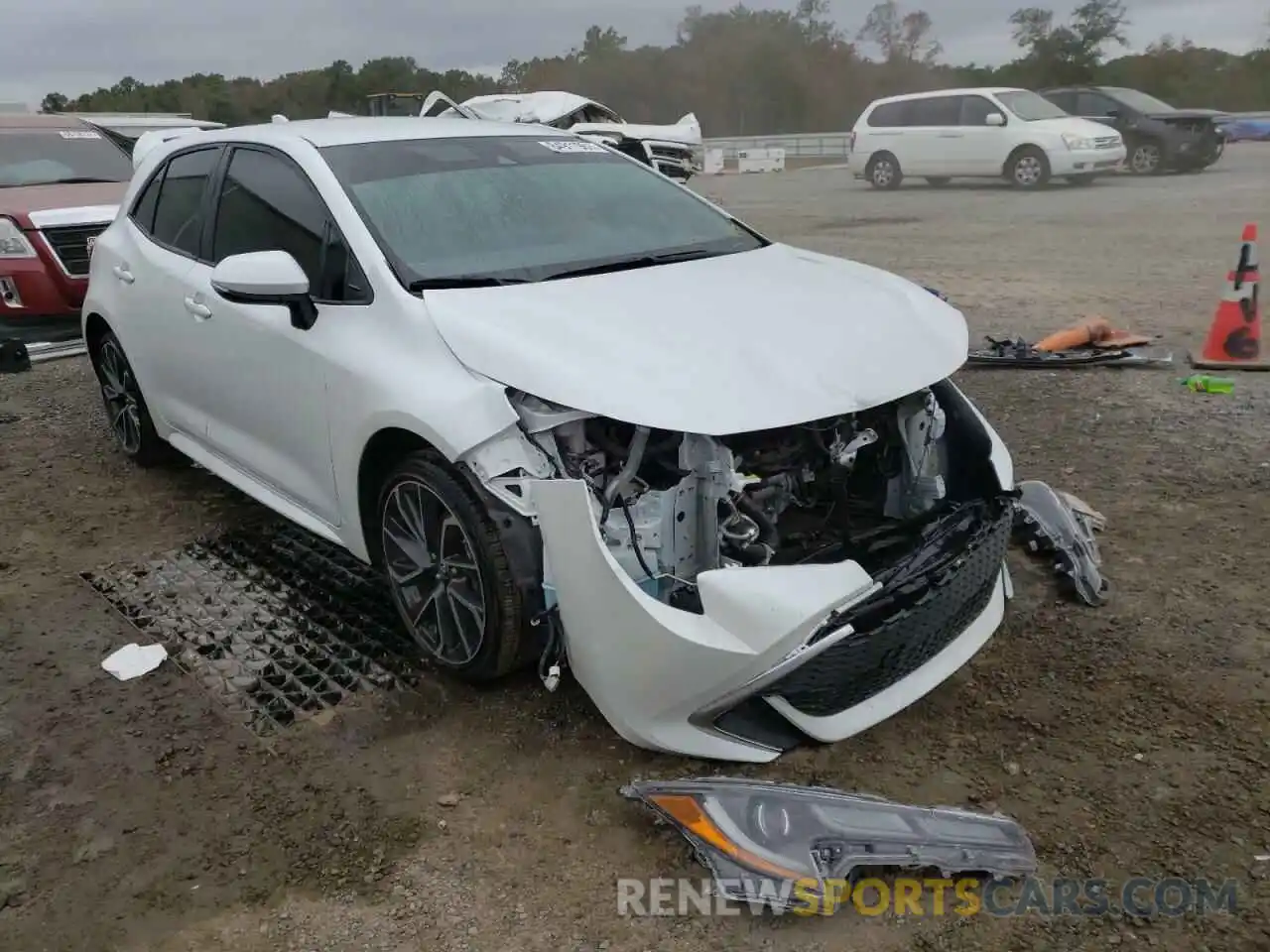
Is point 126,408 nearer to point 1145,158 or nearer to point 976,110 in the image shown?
point 976,110

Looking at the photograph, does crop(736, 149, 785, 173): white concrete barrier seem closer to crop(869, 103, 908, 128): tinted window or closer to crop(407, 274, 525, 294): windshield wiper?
crop(869, 103, 908, 128): tinted window

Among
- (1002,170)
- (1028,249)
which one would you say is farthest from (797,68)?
(1028,249)

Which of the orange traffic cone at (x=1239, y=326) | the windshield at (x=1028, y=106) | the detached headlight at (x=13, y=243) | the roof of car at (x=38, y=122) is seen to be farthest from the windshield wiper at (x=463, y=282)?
the windshield at (x=1028, y=106)

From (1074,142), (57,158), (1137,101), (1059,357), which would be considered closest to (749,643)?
(1059,357)

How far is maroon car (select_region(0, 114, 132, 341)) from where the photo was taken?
24.5ft

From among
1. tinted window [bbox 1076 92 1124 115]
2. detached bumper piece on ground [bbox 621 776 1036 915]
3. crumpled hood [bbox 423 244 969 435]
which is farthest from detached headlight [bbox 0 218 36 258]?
tinted window [bbox 1076 92 1124 115]

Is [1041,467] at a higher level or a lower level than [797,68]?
lower

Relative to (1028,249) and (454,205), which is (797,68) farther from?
(454,205)

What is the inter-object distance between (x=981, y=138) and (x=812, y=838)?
1672cm

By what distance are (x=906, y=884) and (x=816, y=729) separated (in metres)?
0.44

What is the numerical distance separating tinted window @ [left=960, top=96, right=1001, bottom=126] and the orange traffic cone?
11.3 meters

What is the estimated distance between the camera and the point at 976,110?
55.2 feet

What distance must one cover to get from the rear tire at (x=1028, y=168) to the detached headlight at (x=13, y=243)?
1444 cm

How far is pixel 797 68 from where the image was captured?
176 feet
